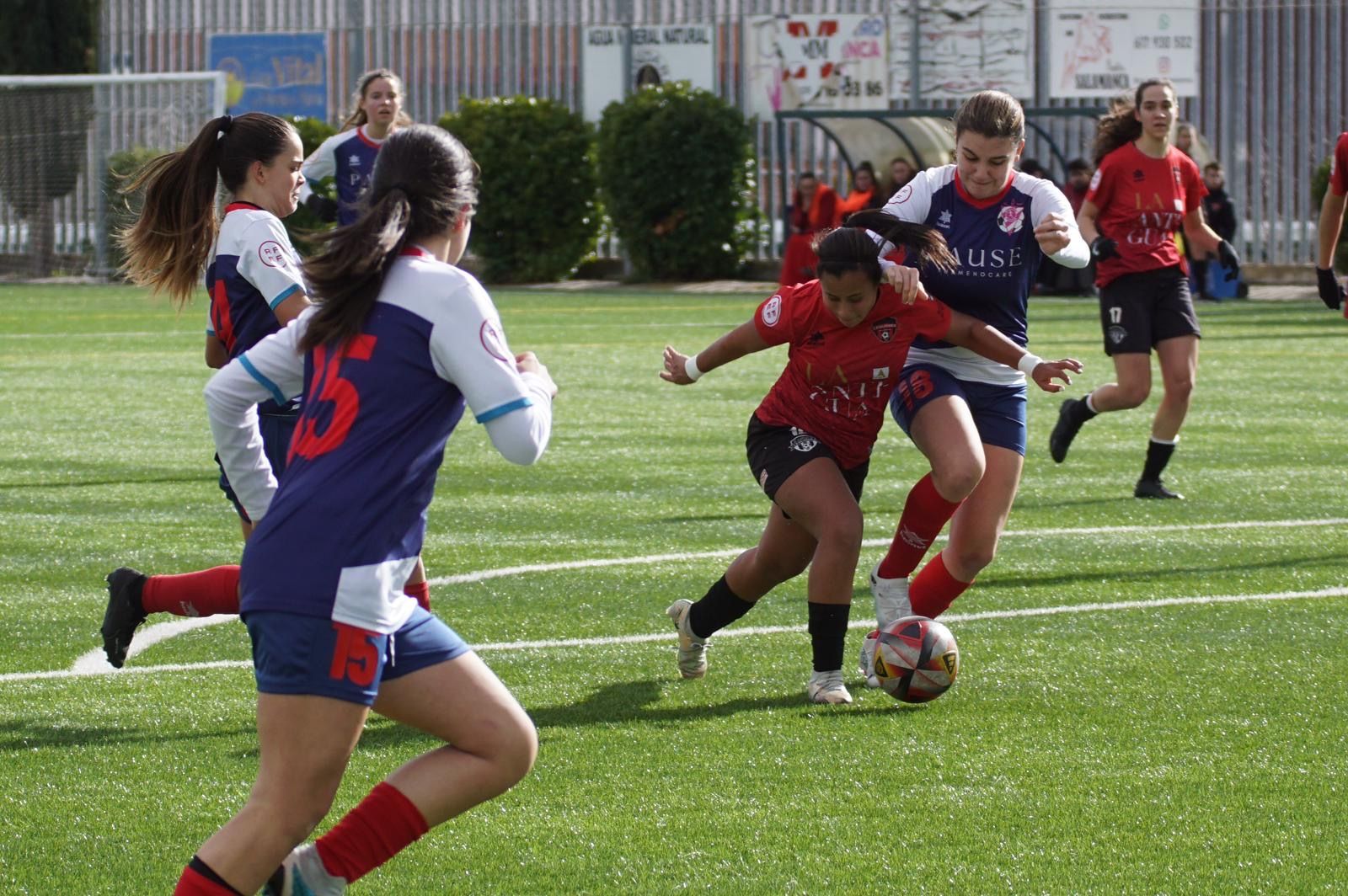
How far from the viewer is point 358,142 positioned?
1254cm

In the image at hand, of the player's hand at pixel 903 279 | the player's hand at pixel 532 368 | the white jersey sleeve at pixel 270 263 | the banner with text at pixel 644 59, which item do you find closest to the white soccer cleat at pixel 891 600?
the player's hand at pixel 903 279

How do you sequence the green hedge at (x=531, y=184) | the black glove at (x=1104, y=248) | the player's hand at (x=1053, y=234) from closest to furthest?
the player's hand at (x=1053, y=234) → the black glove at (x=1104, y=248) → the green hedge at (x=531, y=184)

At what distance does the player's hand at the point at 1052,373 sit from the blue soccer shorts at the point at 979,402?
411 mm

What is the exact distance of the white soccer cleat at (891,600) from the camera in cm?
657

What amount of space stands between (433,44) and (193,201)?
105ft

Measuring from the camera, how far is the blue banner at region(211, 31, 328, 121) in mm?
36812

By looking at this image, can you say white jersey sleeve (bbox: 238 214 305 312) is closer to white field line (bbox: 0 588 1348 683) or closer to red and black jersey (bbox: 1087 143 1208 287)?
white field line (bbox: 0 588 1348 683)

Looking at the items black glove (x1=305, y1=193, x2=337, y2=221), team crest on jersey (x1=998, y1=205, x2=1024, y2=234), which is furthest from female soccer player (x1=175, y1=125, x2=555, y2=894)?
black glove (x1=305, y1=193, x2=337, y2=221)

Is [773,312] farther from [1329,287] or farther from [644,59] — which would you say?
[644,59]

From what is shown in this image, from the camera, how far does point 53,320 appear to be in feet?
77.1

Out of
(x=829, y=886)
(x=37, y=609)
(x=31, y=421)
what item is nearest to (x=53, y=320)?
(x=31, y=421)

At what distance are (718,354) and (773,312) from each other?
206 mm

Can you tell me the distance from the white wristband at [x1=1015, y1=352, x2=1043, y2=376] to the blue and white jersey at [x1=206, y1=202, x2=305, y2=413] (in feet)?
7.15

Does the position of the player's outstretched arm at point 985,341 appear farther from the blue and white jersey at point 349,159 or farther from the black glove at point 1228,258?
the blue and white jersey at point 349,159
